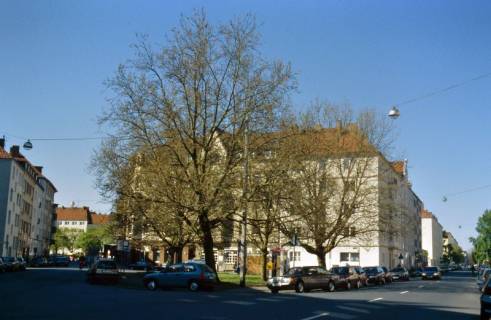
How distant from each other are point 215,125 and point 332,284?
40.1ft

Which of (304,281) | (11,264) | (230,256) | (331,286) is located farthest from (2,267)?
(331,286)

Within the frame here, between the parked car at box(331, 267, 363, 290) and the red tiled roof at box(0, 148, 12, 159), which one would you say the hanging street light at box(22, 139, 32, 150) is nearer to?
the parked car at box(331, 267, 363, 290)

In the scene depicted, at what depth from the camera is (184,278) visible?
30.9 m

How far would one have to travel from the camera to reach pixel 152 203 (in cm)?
3322

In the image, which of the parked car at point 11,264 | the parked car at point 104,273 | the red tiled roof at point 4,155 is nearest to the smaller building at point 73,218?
the red tiled roof at point 4,155

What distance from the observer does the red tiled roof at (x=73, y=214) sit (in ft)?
614

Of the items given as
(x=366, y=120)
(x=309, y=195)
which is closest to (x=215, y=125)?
(x=309, y=195)

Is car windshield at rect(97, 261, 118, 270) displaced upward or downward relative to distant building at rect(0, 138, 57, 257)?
downward

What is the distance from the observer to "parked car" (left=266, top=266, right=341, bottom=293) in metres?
33.1

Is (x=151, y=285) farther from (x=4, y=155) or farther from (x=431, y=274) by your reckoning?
(x=4, y=155)

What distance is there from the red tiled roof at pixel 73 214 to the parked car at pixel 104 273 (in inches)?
6147

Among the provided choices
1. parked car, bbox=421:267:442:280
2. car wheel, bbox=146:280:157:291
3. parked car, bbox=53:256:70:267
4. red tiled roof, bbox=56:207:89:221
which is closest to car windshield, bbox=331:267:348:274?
car wheel, bbox=146:280:157:291

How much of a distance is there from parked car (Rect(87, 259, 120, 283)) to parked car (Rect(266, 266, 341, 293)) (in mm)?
10107

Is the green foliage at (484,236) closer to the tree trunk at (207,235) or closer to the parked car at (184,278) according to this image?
the tree trunk at (207,235)
